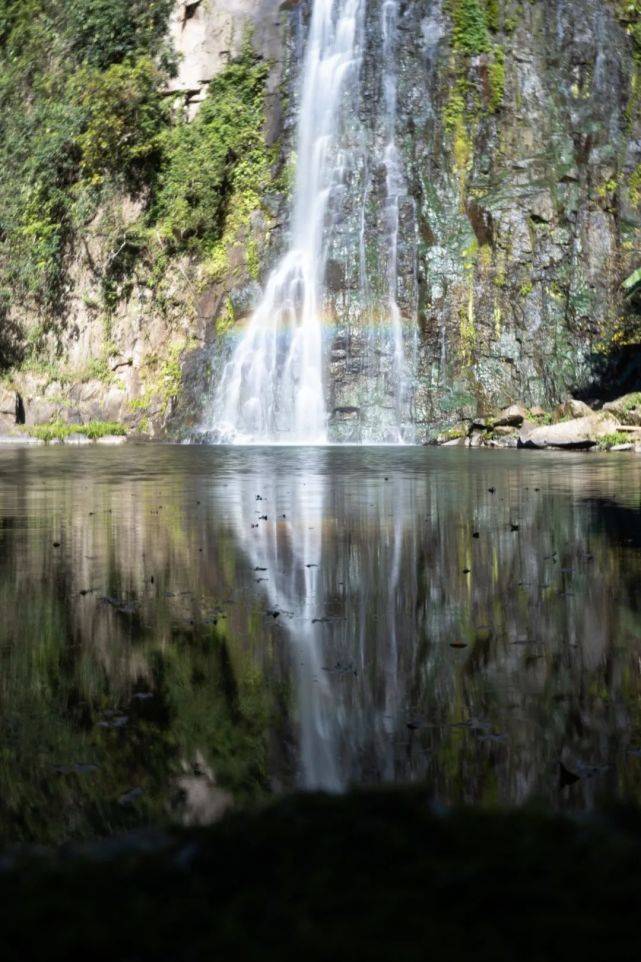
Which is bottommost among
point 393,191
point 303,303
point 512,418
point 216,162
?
point 512,418

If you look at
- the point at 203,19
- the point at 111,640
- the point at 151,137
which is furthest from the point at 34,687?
the point at 203,19

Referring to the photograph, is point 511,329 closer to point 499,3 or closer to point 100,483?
point 499,3

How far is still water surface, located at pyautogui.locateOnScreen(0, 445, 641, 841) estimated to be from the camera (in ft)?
11.0

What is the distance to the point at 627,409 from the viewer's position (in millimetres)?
27375

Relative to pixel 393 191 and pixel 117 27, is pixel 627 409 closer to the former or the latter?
pixel 393 191

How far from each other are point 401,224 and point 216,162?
811 cm

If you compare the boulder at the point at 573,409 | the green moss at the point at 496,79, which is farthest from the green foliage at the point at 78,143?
the boulder at the point at 573,409

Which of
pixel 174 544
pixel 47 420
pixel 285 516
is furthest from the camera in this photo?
pixel 47 420

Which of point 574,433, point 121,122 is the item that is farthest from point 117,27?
point 574,433

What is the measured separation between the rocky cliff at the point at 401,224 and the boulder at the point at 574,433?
4.50 metres

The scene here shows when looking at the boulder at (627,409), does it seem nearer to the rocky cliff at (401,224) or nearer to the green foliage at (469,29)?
the rocky cliff at (401,224)

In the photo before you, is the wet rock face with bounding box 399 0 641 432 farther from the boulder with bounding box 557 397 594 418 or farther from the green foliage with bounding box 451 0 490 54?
the boulder with bounding box 557 397 594 418

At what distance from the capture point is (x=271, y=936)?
2.06 metres

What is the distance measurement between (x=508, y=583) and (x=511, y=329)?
26.8m
